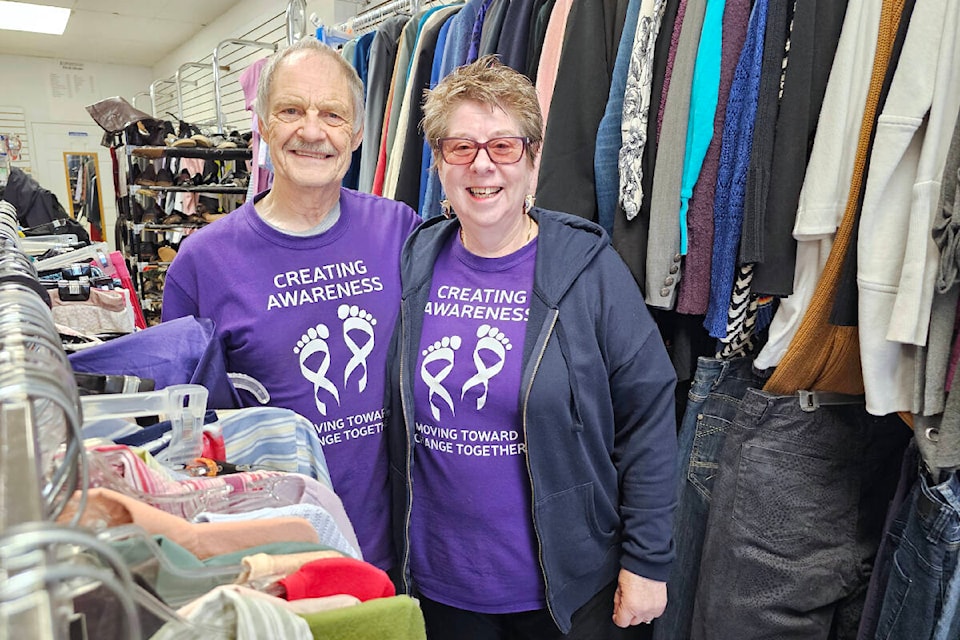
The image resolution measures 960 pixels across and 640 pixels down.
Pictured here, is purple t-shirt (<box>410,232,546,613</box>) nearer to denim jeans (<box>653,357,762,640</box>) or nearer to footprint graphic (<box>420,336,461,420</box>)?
footprint graphic (<box>420,336,461,420</box>)

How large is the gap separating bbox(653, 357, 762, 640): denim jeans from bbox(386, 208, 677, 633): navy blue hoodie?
44cm

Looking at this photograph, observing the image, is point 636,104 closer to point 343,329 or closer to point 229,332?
point 343,329

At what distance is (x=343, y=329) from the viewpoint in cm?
141

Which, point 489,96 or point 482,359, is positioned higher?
point 489,96

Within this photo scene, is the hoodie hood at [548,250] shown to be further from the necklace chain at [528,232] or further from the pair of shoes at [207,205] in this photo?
the pair of shoes at [207,205]

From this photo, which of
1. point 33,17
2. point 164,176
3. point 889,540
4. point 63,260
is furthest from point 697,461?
point 33,17

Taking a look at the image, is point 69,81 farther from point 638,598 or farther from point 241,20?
point 638,598

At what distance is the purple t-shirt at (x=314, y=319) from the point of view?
4.48ft

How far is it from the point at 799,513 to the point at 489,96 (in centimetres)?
129

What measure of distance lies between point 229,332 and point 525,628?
3.03 ft

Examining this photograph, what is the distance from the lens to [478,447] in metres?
1.34

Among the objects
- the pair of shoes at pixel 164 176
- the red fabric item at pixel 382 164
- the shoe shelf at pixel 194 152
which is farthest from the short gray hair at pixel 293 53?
the pair of shoes at pixel 164 176

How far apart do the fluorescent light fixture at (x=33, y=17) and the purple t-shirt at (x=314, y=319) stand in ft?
25.2

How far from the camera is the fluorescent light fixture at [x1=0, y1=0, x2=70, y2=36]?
7027 millimetres
